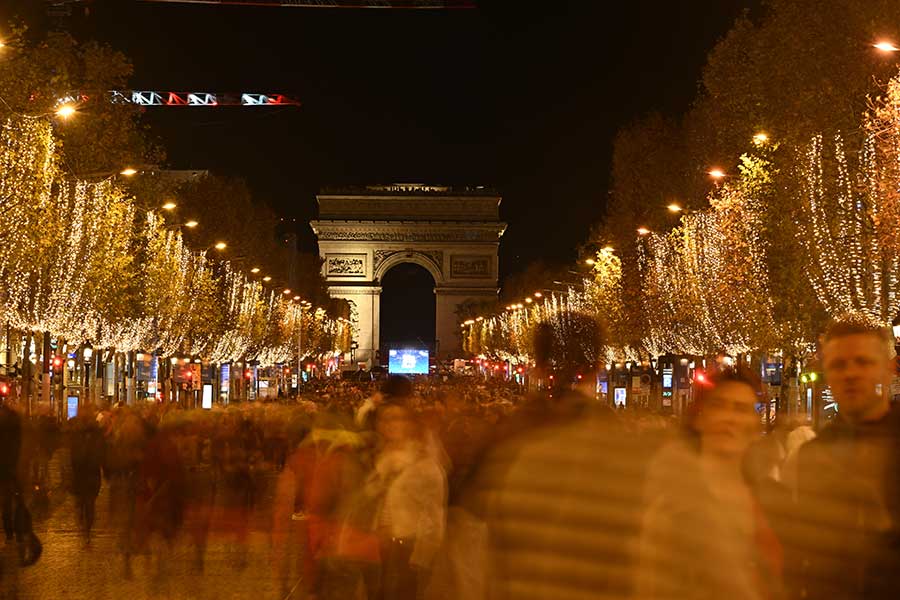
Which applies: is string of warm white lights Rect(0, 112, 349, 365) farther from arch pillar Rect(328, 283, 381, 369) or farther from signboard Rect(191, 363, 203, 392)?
arch pillar Rect(328, 283, 381, 369)

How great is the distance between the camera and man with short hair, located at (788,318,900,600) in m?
6.12

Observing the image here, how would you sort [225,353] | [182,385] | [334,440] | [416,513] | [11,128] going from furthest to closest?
1. [225,353]
2. [182,385]
3. [11,128]
4. [334,440]
5. [416,513]

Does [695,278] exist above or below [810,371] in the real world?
above

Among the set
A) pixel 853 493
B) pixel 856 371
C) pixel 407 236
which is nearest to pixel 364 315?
pixel 407 236

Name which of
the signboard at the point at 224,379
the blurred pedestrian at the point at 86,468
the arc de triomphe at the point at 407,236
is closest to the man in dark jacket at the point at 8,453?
the blurred pedestrian at the point at 86,468

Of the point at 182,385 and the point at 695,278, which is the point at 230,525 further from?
the point at 182,385

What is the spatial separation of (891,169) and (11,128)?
66.3 feet

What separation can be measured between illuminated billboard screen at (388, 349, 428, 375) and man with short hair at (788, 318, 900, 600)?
142 metres

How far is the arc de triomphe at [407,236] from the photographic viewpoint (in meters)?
153

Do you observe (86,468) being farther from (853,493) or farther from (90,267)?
(90,267)

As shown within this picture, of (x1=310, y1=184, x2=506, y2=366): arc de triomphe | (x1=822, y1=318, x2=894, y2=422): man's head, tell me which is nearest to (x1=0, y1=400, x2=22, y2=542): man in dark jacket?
(x1=822, y1=318, x2=894, y2=422): man's head

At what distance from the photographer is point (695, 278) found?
53.3 metres

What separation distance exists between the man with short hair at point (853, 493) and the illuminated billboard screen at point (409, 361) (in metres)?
142

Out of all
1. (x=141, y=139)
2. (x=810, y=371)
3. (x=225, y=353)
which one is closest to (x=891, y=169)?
(x=810, y=371)
